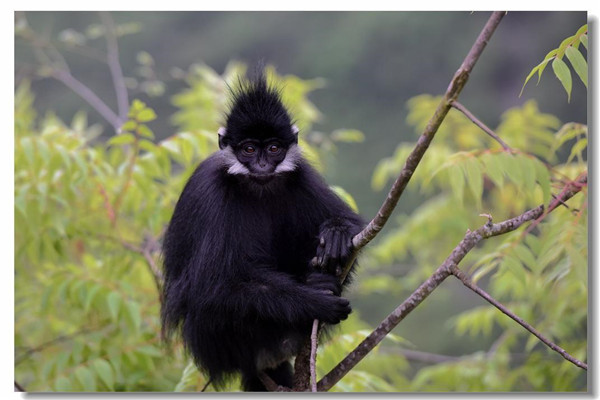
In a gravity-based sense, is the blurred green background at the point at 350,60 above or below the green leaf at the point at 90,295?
above

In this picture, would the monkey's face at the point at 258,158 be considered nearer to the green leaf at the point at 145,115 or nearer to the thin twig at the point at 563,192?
the green leaf at the point at 145,115

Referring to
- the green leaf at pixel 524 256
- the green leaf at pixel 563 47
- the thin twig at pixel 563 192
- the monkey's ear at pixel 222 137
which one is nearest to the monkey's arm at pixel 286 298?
the monkey's ear at pixel 222 137

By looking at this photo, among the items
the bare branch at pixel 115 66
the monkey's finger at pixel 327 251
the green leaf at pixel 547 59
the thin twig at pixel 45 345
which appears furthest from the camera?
the bare branch at pixel 115 66

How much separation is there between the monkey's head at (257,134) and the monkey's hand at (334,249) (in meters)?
0.38

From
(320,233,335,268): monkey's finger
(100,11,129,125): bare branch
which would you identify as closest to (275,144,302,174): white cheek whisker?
(320,233,335,268): monkey's finger

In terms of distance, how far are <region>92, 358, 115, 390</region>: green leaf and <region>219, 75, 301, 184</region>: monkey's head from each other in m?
1.09

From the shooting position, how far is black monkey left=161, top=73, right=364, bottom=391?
3029mm

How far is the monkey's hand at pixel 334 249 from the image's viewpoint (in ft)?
9.86

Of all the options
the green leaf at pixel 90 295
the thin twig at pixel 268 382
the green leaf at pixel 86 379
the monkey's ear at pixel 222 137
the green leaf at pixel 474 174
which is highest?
the monkey's ear at pixel 222 137

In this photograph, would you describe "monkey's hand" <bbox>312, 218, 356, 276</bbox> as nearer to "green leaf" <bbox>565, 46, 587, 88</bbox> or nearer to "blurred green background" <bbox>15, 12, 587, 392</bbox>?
"green leaf" <bbox>565, 46, 587, 88</bbox>

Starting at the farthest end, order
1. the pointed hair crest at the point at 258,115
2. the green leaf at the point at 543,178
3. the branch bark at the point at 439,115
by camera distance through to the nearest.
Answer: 1. the pointed hair crest at the point at 258,115
2. the green leaf at the point at 543,178
3. the branch bark at the point at 439,115

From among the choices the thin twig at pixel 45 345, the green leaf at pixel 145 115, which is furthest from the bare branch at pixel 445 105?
the thin twig at pixel 45 345

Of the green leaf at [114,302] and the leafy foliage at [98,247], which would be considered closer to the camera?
the green leaf at [114,302]

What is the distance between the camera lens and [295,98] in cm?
455
